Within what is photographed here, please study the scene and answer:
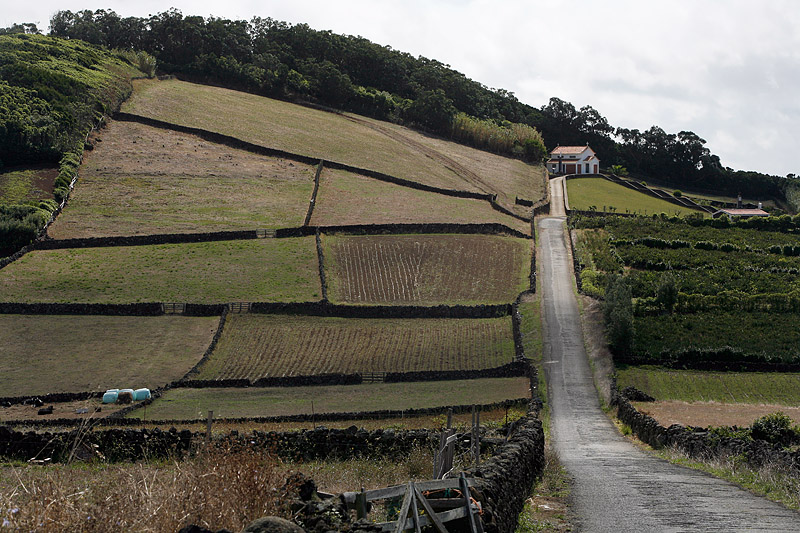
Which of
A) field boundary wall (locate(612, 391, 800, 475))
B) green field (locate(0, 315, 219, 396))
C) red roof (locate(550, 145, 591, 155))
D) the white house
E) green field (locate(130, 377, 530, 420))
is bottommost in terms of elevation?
green field (locate(0, 315, 219, 396))

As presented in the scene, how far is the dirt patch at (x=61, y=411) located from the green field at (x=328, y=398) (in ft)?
5.05

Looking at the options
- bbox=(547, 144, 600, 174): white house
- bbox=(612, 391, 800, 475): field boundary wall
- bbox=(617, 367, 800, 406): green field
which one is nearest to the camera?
bbox=(612, 391, 800, 475): field boundary wall

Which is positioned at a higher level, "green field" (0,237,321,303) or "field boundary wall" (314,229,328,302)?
"field boundary wall" (314,229,328,302)

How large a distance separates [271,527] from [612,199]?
109 m

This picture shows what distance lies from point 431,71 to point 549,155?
28.0m

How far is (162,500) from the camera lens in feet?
35.9

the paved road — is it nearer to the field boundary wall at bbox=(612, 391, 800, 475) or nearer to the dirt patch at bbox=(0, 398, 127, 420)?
the field boundary wall at bbox=(612, 391, 800, 475)

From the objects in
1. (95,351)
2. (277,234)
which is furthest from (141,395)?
(277,234)

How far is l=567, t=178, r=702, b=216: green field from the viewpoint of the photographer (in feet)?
354

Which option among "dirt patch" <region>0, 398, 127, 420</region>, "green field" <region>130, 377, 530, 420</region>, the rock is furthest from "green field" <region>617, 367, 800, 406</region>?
the rock

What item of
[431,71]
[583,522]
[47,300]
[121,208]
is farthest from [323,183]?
[583,522]

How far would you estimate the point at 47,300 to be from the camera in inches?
2373

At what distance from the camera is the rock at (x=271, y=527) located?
9.77 metres

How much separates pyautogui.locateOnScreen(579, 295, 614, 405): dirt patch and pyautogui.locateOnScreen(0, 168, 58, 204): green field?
50154mm
